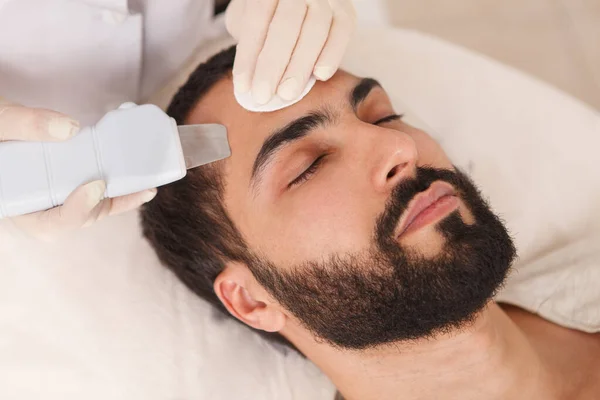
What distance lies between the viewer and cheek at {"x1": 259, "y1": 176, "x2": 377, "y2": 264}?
0.88 metres

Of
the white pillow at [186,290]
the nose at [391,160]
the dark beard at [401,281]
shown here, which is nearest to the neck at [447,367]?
the dark beard at [401,281]

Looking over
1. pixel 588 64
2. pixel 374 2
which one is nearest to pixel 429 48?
pixel 374 2

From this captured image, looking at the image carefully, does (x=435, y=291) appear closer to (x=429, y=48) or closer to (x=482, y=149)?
(x=482, y=149)

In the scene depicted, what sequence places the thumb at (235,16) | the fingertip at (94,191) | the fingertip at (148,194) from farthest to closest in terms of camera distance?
the thumb at (235,16) < the fingertip at (148,194) < the fingertip at (94,191)

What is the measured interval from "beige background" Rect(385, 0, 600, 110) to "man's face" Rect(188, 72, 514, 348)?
114 cm

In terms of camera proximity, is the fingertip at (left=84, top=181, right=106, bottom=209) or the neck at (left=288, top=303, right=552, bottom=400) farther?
the neck at (left=288, top=303, right=552, bottom=400)

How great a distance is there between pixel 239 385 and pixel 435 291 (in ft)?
1.56

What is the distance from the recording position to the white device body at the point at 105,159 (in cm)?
81

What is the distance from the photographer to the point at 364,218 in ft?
2.89

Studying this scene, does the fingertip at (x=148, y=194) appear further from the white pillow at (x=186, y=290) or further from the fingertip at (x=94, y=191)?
the white pillow at (x=186, y=290)

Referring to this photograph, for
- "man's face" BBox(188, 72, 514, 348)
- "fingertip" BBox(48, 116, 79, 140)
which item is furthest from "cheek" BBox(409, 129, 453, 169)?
"fingertip" BBox(48, 116, 79, 140)

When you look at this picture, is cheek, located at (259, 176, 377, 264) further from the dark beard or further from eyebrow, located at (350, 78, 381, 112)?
eyebrow, located at (350, 78, 381, 112)

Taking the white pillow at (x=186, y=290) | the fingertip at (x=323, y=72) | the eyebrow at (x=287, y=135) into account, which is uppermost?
the fingertip at (x=323, y=72)

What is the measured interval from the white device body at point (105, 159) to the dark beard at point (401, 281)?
24cm
